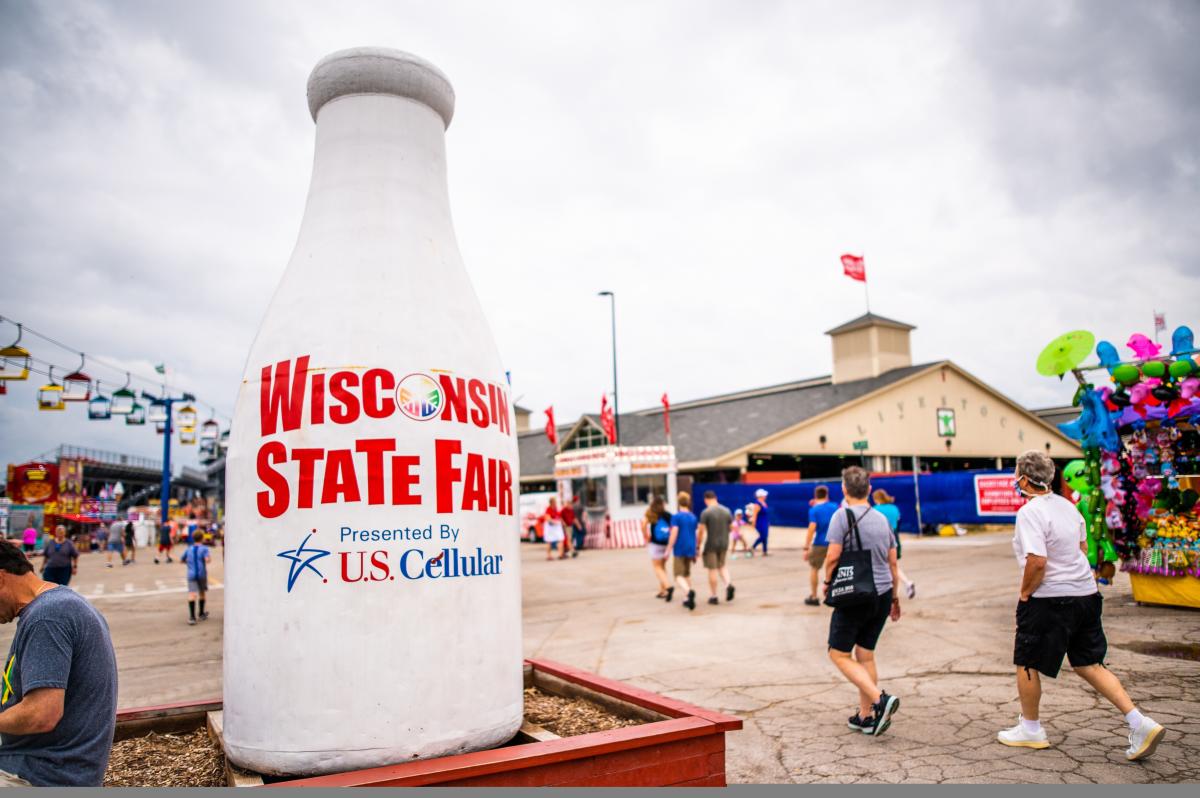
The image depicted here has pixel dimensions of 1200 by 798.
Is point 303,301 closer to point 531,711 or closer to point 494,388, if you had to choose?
point 494,388

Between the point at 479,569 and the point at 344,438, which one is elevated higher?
the point at 344,438

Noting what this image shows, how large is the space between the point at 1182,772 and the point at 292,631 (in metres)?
4.66

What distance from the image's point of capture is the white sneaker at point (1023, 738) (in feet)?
16.2

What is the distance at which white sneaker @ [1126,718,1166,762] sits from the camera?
4.54m

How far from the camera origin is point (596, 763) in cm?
353

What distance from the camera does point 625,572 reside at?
1802 cm

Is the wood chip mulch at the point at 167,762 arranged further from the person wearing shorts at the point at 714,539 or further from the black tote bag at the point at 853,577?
the person wearing shorts at the point at 714,539

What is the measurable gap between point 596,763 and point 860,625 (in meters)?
2.66

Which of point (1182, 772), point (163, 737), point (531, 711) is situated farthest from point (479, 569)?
point (1182, 772)

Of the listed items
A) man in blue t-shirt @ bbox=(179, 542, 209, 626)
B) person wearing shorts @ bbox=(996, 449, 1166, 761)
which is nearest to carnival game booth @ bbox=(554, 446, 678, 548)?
man in blue t-shirt @ bbox=(179, 542, 209, 626)

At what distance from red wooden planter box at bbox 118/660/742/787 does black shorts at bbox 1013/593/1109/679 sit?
2119mm

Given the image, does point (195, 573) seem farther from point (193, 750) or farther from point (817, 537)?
point (817, 537)

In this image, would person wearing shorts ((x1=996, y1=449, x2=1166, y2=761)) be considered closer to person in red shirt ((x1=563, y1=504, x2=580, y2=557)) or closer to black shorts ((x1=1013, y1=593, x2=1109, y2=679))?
black shorts ((x1=1013, y1=593, x2=1109, y2=679))

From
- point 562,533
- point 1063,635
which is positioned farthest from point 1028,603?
point 562,533
